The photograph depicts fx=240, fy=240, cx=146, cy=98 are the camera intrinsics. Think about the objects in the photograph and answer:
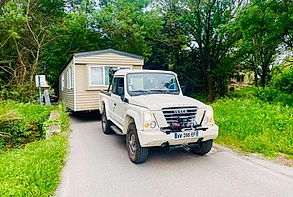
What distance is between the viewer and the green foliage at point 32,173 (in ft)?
10.3

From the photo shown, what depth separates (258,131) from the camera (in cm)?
595

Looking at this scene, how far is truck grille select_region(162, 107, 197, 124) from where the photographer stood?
444 cm

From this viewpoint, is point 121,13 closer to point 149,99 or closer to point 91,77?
point 91,77

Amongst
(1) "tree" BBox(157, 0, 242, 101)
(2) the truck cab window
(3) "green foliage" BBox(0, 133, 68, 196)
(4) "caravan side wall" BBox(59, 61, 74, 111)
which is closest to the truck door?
(2) the truck cab window

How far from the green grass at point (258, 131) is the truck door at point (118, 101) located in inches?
104

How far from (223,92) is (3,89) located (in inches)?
611

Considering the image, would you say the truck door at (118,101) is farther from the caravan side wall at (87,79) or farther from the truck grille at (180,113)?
the caravan side wall at (87,79)

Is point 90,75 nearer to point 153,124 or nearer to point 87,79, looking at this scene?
point 87,79

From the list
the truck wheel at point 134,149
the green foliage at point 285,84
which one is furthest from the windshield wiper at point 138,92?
the green foliage at point 285,84

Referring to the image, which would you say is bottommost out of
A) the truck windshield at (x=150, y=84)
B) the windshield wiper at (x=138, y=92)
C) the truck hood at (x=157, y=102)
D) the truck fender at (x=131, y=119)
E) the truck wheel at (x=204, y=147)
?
the truck wheel at (x=204, y=147)

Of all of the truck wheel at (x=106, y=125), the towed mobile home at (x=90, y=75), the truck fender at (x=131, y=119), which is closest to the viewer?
the truck fender at (x=131, y=119)

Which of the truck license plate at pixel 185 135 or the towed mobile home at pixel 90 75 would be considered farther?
the towed mobile home at pixel 90 75

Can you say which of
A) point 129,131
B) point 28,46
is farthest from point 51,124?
point 28,46

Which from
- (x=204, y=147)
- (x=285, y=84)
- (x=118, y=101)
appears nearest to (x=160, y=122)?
(x=204, y=147)
